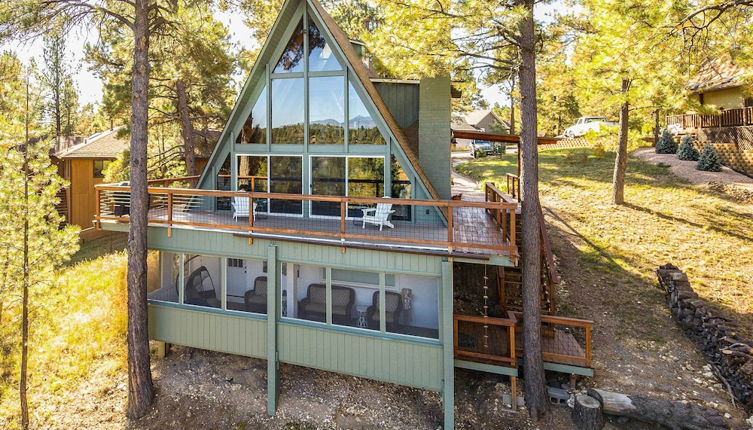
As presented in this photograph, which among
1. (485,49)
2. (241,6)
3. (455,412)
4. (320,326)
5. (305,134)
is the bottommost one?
(455,412)

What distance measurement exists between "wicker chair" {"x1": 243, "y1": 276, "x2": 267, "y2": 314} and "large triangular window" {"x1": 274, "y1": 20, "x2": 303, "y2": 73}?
18.4 ft

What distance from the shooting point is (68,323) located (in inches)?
466

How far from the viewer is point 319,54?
10297 millimetres

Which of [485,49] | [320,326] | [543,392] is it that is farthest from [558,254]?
[320,326]

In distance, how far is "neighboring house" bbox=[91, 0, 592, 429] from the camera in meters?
7.62

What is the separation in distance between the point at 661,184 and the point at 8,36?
2236 centimetres

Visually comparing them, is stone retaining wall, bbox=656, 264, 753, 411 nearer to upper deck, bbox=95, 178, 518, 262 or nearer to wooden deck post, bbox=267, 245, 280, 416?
upper deck, bbox=95, 178, 518, 262

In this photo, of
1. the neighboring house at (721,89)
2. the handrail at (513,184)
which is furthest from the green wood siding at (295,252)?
the neighboring house at (721,89)

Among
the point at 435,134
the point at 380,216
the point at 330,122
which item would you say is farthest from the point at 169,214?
the point at 435,134

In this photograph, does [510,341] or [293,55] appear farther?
[293,55]

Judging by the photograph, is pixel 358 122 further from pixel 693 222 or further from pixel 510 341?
pixel 693 222

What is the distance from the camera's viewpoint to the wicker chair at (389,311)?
7977mm

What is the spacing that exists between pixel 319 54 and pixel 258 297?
252 inches

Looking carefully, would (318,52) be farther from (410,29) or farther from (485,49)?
(485,49)
